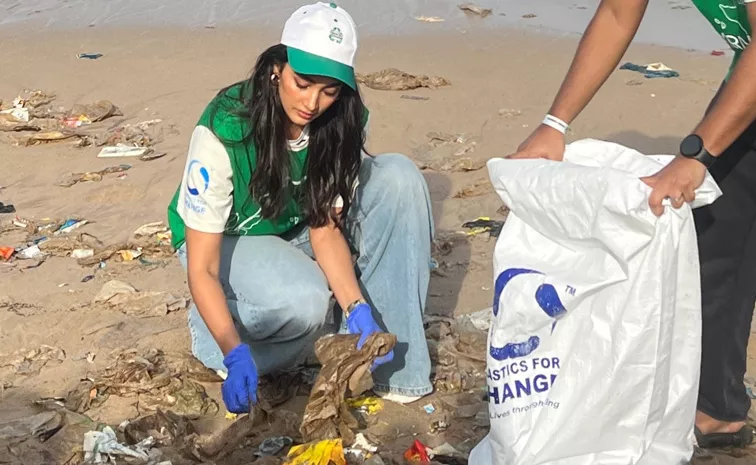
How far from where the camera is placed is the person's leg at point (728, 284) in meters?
2.40

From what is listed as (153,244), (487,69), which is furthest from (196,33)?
(153,244)

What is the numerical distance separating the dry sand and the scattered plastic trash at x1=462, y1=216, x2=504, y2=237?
0.05m

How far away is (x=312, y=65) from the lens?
244 cm

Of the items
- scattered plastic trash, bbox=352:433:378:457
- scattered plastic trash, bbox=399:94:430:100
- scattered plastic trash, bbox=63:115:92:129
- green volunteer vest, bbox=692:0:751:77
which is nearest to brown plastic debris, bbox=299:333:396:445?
scattered plastic trash, bbox=352:433:378:457

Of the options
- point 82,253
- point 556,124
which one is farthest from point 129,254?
point 556,124

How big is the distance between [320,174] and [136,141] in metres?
3.24

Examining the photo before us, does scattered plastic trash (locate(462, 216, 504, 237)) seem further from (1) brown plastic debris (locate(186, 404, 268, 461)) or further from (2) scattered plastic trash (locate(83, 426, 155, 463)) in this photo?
(2) scattered plastic trash (locate(83, 426, 155, 463))

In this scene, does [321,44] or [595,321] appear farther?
[321,44]

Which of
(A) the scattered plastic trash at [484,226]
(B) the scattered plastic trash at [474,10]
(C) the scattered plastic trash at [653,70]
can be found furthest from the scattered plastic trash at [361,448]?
(B) the scattered plastic trash at [474,10]

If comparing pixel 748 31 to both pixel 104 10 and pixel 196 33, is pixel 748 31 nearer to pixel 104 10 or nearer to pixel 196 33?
pixel 196 33

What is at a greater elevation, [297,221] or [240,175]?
[240,175]

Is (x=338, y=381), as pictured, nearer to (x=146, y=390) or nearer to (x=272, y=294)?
(x=272, y=294)

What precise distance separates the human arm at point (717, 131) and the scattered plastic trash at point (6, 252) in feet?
10.7

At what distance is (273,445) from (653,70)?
526 cm
